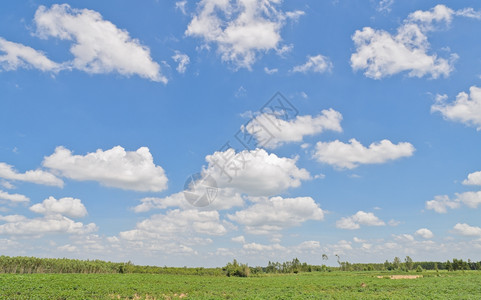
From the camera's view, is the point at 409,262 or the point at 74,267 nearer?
the point at 74,267

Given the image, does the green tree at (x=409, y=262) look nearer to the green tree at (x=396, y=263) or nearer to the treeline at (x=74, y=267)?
the green tree at (x=396, y=263)

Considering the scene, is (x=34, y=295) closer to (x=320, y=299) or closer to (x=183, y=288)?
(x=183, y=288)

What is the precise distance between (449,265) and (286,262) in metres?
58.8

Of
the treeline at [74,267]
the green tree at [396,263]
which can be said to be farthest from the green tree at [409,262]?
the treeline at [74,267]

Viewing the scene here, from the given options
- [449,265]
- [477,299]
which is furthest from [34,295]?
[449,265]

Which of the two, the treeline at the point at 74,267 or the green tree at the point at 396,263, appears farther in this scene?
the green tree at the point at 396,263

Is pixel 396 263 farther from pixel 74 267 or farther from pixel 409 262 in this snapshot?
pixel 74 267

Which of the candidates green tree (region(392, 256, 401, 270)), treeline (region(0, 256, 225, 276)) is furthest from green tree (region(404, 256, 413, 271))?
treeline (region(0, 256, 225, 276))

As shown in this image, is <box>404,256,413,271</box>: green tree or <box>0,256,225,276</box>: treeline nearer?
<box>0,256,225,276</box>: treeline

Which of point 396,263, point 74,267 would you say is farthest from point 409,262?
point 74,267

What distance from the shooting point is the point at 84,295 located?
28.3m

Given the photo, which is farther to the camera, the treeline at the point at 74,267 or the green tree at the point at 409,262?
the green tree at the point at 409,262

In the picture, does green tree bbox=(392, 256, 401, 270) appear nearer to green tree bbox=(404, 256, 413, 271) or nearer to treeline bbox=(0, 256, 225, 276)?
green tree bbox=(404, 256, 413, 271)

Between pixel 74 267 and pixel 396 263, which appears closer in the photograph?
pixel 74 267
